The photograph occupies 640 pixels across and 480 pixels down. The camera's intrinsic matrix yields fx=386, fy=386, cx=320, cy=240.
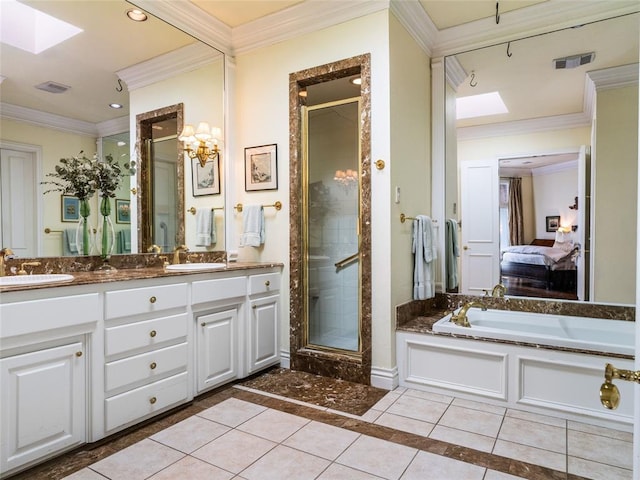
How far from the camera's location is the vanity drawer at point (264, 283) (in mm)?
2871

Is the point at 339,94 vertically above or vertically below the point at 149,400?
above

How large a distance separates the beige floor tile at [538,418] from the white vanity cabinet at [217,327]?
1.80 meters

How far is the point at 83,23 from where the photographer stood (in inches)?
96.5

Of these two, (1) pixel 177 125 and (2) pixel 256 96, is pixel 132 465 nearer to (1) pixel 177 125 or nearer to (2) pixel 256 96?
(1) pixel 177 125

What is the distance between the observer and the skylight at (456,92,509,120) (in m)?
3.32

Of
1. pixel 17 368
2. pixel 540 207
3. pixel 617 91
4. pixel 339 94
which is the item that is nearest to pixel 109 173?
pixel 17 368

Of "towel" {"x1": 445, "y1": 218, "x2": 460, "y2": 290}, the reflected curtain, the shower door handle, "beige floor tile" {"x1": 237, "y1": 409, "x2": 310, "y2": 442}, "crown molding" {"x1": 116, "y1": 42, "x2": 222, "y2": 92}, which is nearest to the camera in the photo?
"beige floor tile" {"x1": 237, "y1": 409, "x2": 310, "y2": 442}

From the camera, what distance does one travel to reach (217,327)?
8.48 feet

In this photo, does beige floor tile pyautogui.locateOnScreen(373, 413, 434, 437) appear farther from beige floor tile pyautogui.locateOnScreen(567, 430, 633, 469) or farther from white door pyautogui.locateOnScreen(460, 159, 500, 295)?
white door pyautogui.locateOnScreen(460, 159, 500, 295)

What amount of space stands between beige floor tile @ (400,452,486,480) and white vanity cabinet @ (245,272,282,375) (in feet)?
4.65

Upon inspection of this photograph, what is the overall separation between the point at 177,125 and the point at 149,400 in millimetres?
1998

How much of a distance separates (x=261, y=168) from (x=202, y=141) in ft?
1.72

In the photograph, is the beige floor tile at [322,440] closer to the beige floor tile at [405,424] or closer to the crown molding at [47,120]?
the beige floor tile at [405,424]

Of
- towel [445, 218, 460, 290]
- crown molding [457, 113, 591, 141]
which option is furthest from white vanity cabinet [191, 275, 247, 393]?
crown molding [457, 113, 591, 141]
